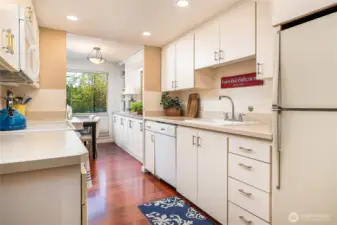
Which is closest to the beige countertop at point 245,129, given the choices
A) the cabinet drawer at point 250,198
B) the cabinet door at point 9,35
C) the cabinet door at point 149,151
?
the cabinet drawer at point 250,198

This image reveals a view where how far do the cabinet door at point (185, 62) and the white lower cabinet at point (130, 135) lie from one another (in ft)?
4.33

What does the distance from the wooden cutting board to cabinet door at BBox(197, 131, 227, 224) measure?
1.05 m

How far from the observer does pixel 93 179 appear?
10.1 feet

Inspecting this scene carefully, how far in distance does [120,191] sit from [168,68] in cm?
203

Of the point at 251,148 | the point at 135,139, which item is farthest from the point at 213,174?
the point at 135,139

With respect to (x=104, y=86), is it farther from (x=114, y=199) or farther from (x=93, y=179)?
(x=114, y=199)

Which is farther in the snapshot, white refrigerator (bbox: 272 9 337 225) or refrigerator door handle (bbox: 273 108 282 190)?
refrigerator door handle (bbox: 273 108 282 190)

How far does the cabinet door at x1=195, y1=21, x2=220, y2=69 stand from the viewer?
2.36 meters

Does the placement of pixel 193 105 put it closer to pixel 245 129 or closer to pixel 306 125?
pixel 245 129

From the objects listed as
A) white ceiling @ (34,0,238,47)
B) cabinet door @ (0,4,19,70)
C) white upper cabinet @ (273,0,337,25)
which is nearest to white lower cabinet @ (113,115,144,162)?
white ceiling @ (34,0,238,47)

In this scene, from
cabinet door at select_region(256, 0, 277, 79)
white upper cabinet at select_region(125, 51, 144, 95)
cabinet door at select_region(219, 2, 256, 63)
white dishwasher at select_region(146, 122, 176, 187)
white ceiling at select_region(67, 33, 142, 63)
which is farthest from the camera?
white upper cabinet at select_region(125, 51, 144, 95)

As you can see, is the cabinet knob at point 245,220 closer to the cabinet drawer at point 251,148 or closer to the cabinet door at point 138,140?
the cabinet drawer at point 251,148

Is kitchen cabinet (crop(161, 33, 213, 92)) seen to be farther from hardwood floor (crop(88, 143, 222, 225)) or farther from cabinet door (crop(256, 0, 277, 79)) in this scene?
hardwood floor (crop(88, 143, 222, 225))

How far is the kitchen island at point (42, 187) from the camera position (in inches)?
30.5
